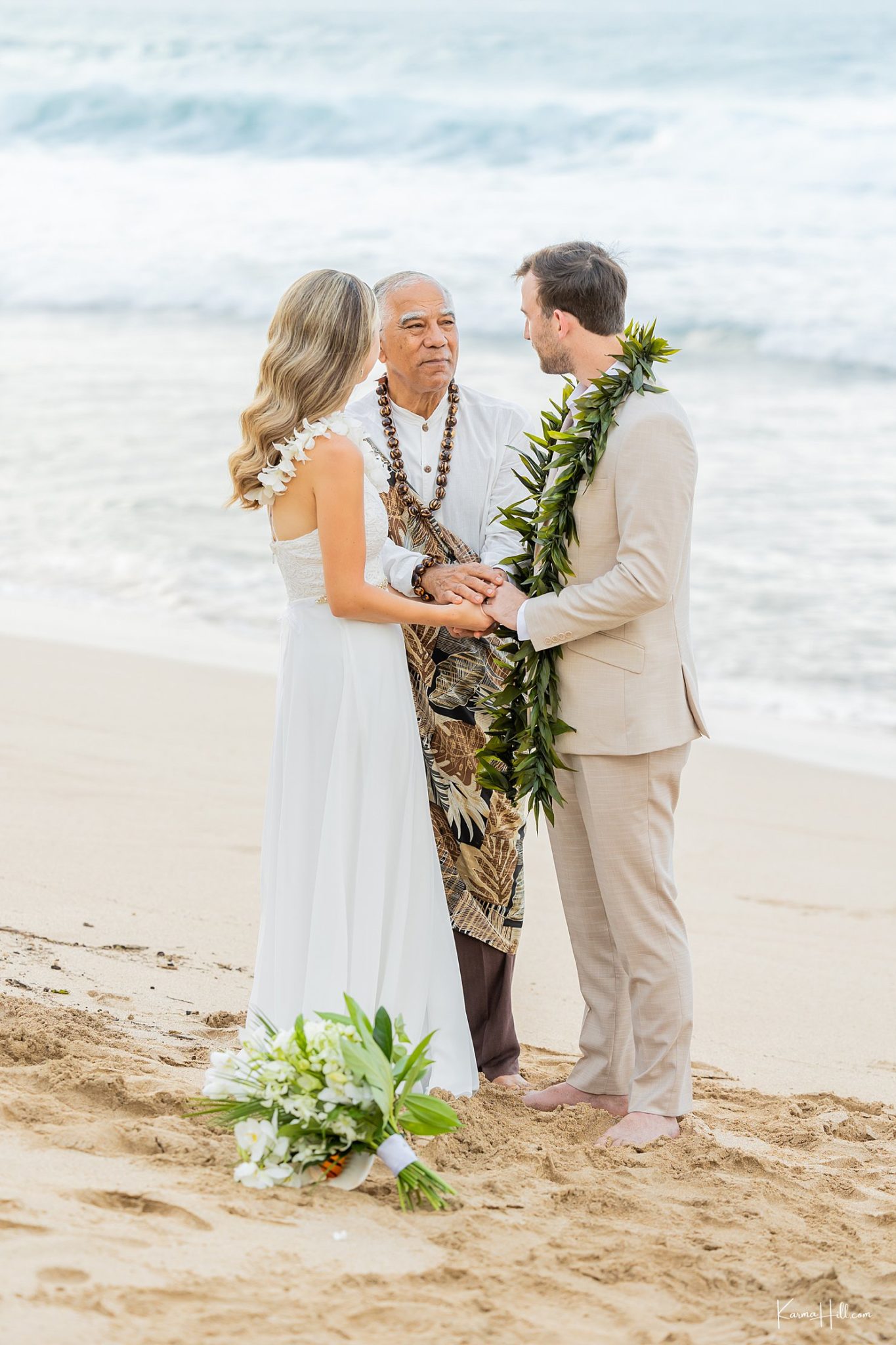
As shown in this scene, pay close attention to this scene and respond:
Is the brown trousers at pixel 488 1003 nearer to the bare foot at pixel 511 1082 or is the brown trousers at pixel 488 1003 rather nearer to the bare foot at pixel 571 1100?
the bare foot at pixel 511 1082

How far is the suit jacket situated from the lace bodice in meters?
0.47

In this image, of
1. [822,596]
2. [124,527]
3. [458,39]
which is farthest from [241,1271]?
[458,39]

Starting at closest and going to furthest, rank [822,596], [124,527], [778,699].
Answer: [778,699] < [822,596] < [124,527]

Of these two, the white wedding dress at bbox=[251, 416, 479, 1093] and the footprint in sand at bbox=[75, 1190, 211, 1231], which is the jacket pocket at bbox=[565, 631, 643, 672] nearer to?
the white wedding dress at bbox=[251, 416, 479, 1093]

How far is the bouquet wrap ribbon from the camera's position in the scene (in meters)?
3.04

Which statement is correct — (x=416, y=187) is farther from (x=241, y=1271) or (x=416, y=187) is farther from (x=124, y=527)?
(x=241, y=1271)

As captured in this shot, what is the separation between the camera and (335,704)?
3775 millimetres

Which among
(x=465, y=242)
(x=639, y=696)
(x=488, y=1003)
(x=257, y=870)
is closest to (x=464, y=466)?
(x=639, y=696)

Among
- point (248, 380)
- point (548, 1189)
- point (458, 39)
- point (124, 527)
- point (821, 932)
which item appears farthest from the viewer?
point (458, 39)

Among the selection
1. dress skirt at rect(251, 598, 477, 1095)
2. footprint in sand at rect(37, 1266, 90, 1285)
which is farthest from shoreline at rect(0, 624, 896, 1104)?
footprint in sand at rect(37, 1266, 90, 1285)

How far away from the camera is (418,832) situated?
3881mm

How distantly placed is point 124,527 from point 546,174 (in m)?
17.1

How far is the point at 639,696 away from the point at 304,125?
29050 millimetres

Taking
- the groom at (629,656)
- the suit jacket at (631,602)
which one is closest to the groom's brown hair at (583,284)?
the groom at (629,656)
